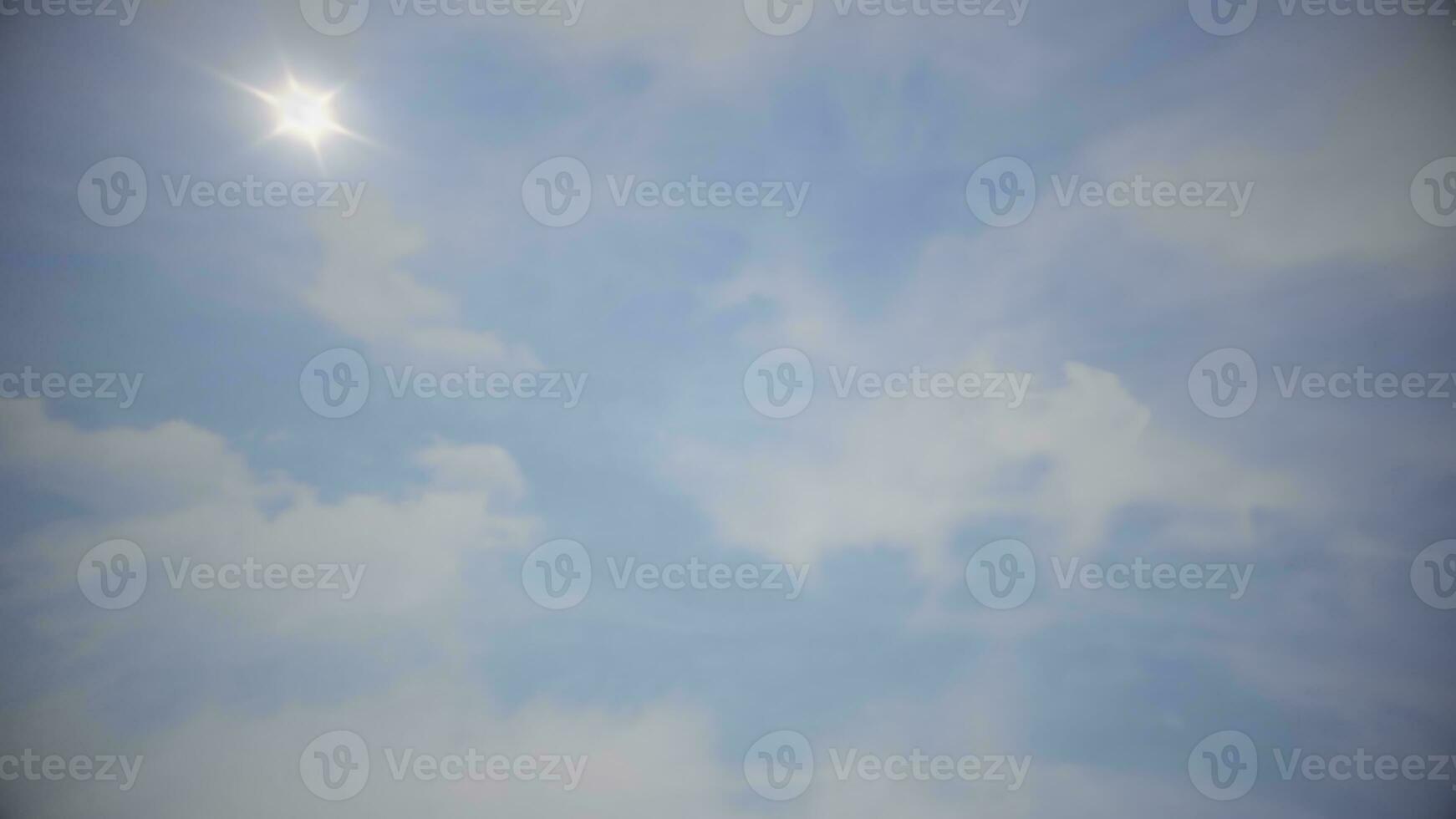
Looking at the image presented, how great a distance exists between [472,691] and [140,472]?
3.21m

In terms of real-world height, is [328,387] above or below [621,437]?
above

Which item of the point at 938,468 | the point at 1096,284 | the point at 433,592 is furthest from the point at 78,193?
the point at 1096,284

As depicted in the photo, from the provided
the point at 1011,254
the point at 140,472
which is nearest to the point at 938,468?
the point at 1011,254

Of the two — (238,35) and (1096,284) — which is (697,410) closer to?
(1096,284)

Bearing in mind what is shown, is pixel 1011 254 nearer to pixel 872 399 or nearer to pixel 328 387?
pixel 872 399

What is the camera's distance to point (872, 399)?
19.9 feet

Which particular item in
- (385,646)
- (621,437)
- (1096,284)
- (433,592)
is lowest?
(385,646)

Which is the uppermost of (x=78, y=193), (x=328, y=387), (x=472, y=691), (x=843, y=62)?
(x=843, y=62)

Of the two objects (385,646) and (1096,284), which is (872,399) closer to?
(1096,284)

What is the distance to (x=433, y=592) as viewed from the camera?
5.88 meters

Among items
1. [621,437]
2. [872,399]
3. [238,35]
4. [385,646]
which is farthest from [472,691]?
[238,35]

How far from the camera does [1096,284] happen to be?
19.9ft

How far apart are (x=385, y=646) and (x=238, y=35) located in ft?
16.8

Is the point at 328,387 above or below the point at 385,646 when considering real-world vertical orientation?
above
